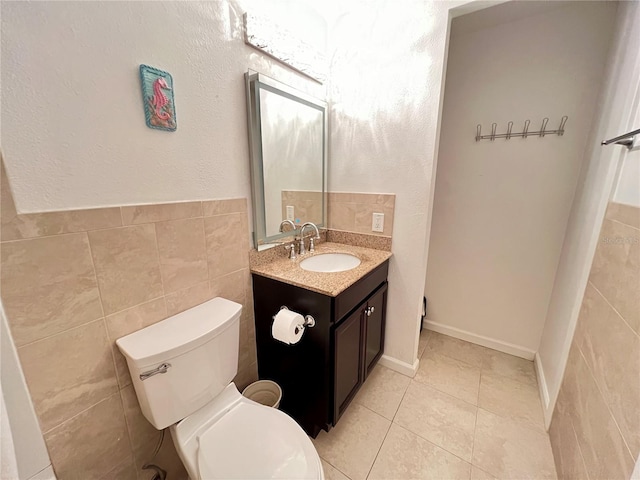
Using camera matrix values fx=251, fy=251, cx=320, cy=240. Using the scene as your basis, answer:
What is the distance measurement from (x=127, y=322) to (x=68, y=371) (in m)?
0.19

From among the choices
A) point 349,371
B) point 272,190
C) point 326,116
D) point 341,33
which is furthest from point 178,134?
point 349,371

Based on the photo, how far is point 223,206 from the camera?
1.17 meters

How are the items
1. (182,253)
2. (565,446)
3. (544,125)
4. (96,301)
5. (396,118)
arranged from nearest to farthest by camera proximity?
(96,301) → (182,253) → (565,446) → (396,118) → (544,125)

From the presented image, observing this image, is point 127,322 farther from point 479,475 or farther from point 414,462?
point 479,475

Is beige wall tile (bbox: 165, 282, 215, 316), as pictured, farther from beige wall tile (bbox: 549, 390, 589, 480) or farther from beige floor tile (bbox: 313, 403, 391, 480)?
beige wall tile (bbox: 549, 390, 589, 480)

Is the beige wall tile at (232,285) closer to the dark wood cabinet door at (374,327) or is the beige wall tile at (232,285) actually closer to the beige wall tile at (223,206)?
the beige wall tile at (223,206)

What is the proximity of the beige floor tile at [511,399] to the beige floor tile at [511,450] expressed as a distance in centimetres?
6

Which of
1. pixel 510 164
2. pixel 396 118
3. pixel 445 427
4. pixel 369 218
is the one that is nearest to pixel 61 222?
pixel 369 218

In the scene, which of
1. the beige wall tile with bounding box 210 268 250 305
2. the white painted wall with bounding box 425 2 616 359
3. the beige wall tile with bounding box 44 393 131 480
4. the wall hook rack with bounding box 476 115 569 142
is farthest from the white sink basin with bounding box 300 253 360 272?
the wall hook rack with bounding box 476 115 569 142

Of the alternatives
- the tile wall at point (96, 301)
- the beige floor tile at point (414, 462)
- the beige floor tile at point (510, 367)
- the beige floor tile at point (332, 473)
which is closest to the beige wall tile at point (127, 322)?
the tile wall at point (96, 301)

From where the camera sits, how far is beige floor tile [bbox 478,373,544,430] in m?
1.49

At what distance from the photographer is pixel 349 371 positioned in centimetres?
137

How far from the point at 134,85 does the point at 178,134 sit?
19cm

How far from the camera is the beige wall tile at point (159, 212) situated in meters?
0.87
